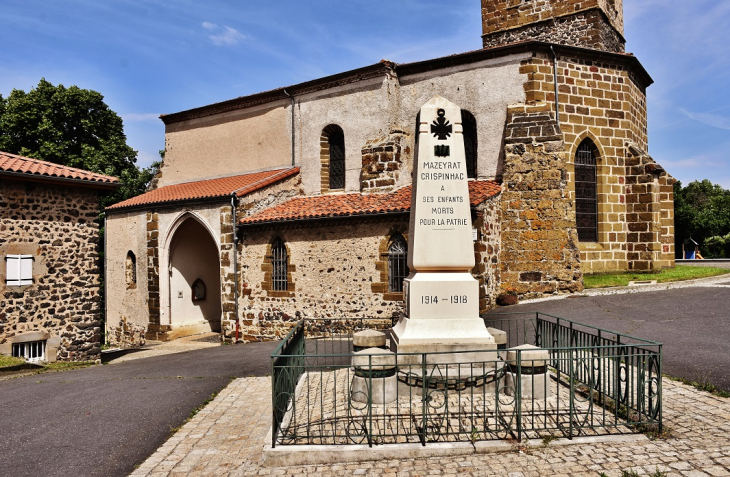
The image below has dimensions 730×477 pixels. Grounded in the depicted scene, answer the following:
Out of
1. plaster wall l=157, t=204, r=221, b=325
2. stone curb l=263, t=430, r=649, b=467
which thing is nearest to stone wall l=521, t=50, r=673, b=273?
stone curb l=263, t=430, r=649, b=467

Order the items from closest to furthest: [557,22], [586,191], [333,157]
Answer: [586,191] → [333,157] → [557,22]

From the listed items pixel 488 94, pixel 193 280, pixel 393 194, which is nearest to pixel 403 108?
pixel 488 94

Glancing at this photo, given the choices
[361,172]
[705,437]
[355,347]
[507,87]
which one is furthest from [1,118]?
[705,437]

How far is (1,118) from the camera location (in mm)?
23062

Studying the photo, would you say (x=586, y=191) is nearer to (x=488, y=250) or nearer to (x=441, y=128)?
(x=488, y=250)

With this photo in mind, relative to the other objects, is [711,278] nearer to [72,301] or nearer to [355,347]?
[355,347]

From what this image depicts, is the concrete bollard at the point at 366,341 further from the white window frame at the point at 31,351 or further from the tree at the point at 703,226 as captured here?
the tree at the point at 703,226

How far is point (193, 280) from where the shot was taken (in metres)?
17.2

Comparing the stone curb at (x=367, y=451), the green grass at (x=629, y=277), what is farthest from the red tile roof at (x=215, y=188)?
the stone curb at (x=367, y=451)

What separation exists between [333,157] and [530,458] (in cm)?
1312

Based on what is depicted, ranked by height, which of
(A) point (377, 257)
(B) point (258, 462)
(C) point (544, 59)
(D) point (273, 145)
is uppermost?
(C) point (544, 59)

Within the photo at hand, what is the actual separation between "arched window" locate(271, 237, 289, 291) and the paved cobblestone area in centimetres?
831

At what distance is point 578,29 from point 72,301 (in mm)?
16882

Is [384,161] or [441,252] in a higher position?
[384,161]
